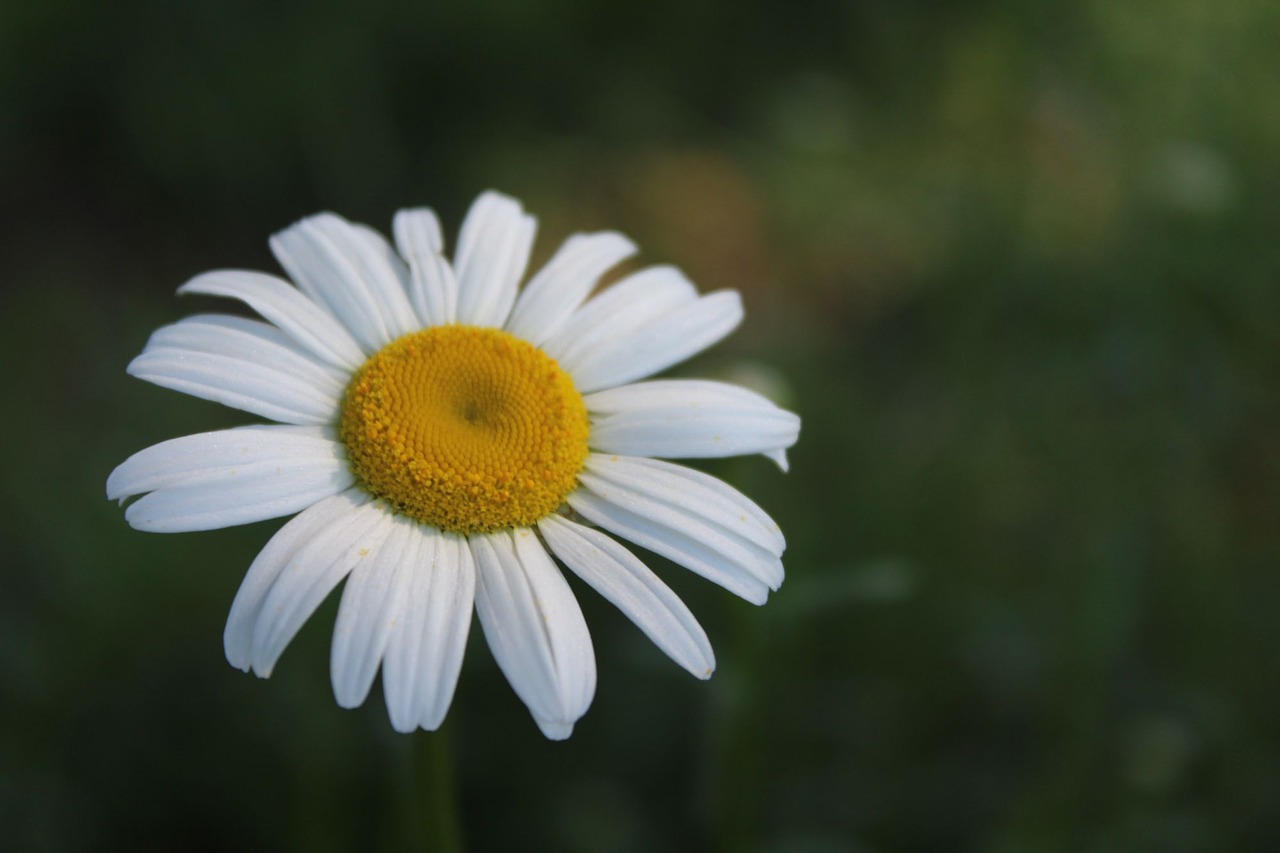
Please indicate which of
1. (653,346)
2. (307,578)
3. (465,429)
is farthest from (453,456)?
(653,346)

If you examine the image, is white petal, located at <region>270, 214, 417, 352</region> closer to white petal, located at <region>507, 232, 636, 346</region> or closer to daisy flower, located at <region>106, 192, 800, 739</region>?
daisy flower, located at <region>106, 192, 800, 739</region>

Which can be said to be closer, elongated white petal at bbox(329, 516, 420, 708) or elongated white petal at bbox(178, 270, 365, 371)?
elongated white petal at bbox(329, 516, 420, 708)

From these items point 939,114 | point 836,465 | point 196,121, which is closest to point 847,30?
point 939,114

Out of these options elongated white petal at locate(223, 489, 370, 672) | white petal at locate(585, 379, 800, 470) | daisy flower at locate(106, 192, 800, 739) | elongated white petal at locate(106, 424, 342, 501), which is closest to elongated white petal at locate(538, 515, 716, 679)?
daisy flower at locate(106, 192, 800, 739)

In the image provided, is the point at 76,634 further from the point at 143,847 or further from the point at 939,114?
the point at 939,114

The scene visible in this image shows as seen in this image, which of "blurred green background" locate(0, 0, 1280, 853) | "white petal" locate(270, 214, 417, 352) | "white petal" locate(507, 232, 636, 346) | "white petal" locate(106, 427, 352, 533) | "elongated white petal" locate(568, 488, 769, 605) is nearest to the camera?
"white petal" locate(106, 427, 352, 533)

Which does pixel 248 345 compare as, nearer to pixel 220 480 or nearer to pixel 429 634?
pixel 220 480
